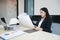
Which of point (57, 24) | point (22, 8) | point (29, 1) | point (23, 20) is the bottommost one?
point (57, 24)

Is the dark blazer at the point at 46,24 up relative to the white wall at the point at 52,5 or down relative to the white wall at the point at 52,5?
down

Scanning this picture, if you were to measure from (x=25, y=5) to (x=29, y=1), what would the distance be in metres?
0.22

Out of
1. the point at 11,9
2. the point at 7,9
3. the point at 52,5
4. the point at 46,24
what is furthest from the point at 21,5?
the point at 46,24

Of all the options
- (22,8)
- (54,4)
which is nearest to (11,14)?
(22,8)

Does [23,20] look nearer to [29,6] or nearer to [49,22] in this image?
[49,22]

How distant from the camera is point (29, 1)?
425cm

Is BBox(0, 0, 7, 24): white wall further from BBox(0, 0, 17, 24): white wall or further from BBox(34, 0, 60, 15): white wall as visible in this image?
BBox(34, 0, 60, 15): white wall

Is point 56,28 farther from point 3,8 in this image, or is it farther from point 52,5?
point 3,8

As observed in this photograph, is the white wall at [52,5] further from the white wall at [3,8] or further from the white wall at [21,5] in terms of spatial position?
the white wall at [3,8]

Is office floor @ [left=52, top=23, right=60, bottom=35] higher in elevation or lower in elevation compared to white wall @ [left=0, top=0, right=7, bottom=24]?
lower

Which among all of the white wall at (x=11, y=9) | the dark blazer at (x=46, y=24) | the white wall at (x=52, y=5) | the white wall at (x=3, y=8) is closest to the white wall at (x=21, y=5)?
the white wall at (x=11, y=9)

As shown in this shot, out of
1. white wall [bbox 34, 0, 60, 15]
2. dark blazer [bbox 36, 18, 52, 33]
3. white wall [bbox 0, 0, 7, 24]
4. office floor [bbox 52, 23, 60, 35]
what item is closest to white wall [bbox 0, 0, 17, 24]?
white wall [bbox 0, 0, 7, 24]

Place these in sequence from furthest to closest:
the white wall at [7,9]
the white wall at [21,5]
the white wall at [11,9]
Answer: the white wall at [7,9] < the white wall at [11,9] < the white wall at [21,5]

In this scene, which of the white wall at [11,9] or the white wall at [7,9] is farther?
the white wall at [7,9]
